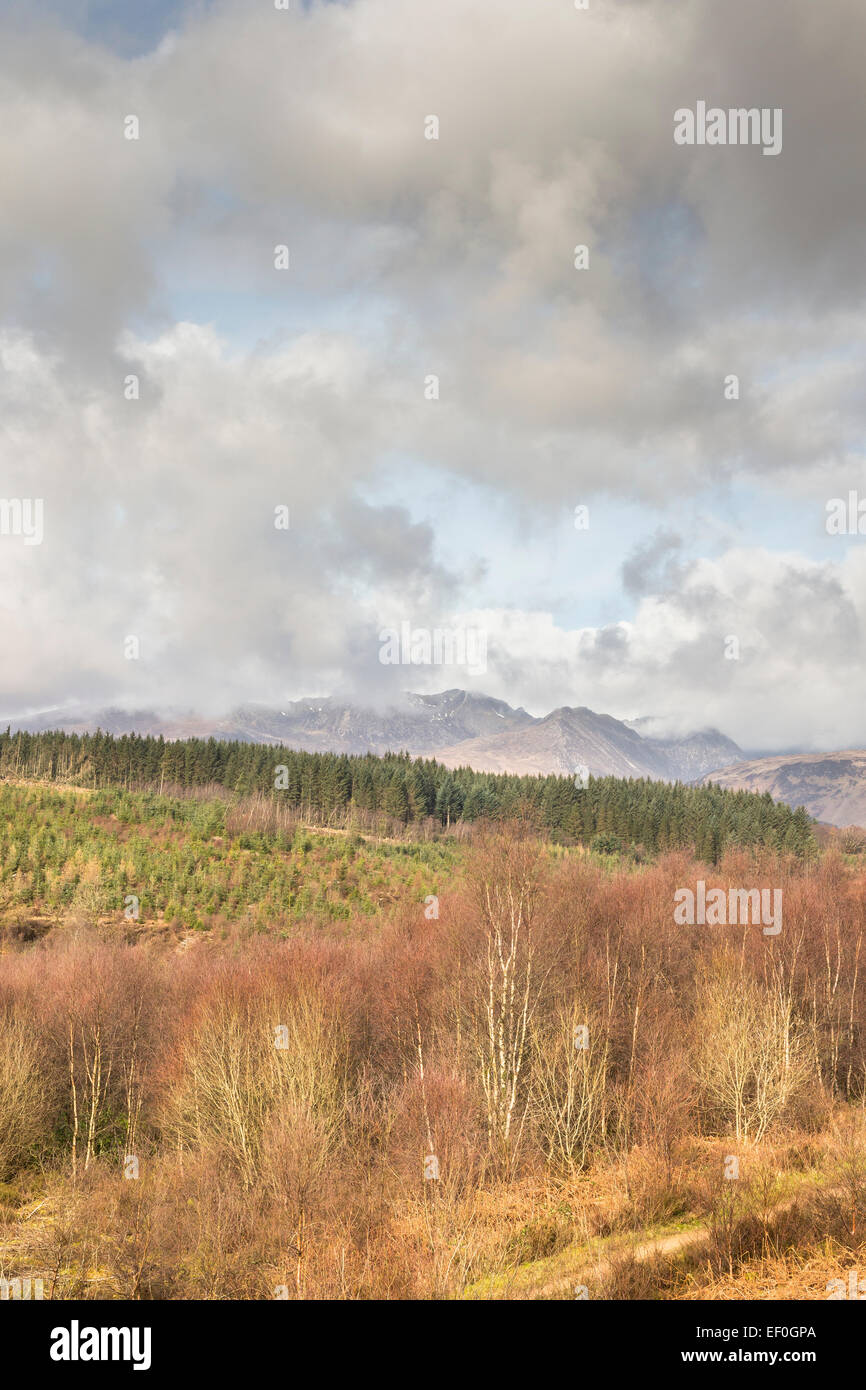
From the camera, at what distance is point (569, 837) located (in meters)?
146

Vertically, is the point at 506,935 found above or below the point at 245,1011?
above

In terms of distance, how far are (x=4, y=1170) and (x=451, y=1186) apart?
2511 centimetres

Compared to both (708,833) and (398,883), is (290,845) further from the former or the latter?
(708,833)

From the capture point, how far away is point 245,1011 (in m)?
37.9

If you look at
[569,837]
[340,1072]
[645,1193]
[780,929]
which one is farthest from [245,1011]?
[569,837]

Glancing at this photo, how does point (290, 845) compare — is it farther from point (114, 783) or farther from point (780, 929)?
point (114, 783)

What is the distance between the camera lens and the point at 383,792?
142m

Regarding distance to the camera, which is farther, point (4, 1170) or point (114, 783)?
point (114, 783)

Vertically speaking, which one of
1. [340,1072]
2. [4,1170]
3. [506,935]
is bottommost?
[4,1170]

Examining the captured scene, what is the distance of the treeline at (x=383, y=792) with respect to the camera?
138750 mm

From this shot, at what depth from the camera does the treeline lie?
138750 millimetres

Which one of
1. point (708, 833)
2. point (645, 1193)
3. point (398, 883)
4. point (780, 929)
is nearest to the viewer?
point (645, 1193)
